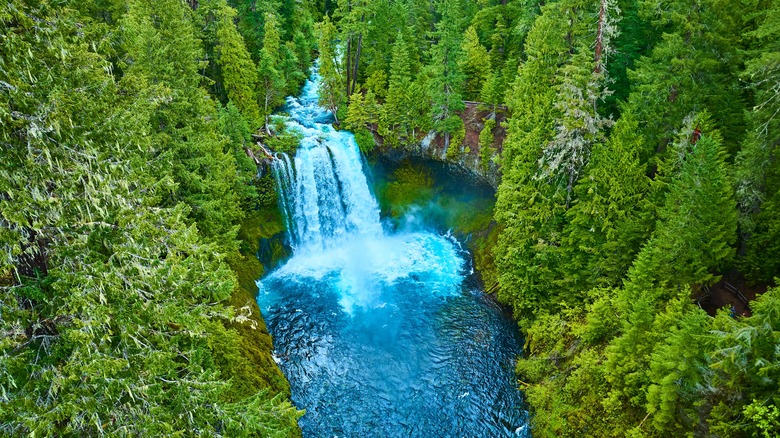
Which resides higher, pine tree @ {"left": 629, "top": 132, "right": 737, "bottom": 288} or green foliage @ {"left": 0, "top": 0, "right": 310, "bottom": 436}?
green foliage @ {"left": 0, "top": 0, "right": 310, "bottom": 436}

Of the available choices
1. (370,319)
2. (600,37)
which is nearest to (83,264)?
(370,319)

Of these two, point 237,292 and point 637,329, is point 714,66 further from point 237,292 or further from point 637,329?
point 237,292

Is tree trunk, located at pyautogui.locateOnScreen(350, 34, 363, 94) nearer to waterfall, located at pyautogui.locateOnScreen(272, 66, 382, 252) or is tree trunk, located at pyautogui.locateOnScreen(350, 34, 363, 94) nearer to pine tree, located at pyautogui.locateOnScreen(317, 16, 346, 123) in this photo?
pine tree, located at pyautogui.locateOnScreen(317, 16, 346, 123)

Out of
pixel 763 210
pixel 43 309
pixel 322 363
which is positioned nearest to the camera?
pixel 43 309

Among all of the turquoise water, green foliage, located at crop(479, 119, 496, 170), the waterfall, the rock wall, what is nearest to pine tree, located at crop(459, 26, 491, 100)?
the rock wall

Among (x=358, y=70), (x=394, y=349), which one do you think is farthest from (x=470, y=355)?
(x=358, y=70)

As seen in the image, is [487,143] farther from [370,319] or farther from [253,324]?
[253,324]
